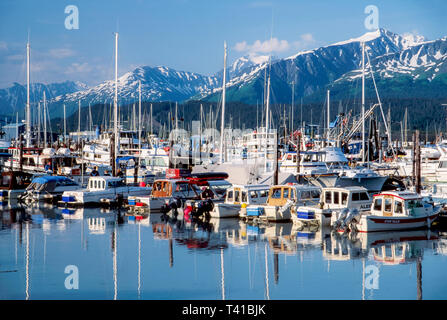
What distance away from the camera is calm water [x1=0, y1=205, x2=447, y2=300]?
21.1m

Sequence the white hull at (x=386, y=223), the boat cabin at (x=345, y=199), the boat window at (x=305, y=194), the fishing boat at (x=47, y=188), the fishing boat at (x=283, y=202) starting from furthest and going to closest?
the fishing boat at (x=47, y=188), the boat window at (x=305, y=194), the fishing boat at (x=283, y=202), the boat cabin at (x=345, y=199), the white hull at (x=386, y=223)

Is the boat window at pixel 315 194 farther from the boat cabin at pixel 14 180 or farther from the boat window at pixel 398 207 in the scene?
the boat cabin at pixel 14 180

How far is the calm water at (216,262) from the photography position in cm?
2108

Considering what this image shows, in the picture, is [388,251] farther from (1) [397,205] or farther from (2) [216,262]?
(2) [216,262]

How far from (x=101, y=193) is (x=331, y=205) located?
820 inches

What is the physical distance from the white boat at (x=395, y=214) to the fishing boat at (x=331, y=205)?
1464 millimetres

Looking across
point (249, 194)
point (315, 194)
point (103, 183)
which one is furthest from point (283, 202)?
point (103, 183)

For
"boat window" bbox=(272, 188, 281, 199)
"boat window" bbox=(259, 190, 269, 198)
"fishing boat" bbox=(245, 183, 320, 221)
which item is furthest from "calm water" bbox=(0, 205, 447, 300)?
"boat window" bbox=(259, 190, 269, 198)

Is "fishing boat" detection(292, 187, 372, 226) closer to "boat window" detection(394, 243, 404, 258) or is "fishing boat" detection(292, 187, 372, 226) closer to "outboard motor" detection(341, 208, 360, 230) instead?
"outboard motor" detection(341, 208, 360, 230)

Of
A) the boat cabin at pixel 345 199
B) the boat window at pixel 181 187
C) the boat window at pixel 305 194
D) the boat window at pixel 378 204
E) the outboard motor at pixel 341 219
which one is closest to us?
the outboard motor at pixel 341 219

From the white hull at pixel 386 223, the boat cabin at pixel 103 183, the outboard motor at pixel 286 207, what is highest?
the boat cabin at pixel 103 183

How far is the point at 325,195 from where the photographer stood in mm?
35531

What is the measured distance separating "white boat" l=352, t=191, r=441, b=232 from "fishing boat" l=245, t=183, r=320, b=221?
5.15 metres

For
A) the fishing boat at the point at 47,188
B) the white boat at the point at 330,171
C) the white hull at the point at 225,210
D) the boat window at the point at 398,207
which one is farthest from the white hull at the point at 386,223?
the fishing boat at the point at 47,188
